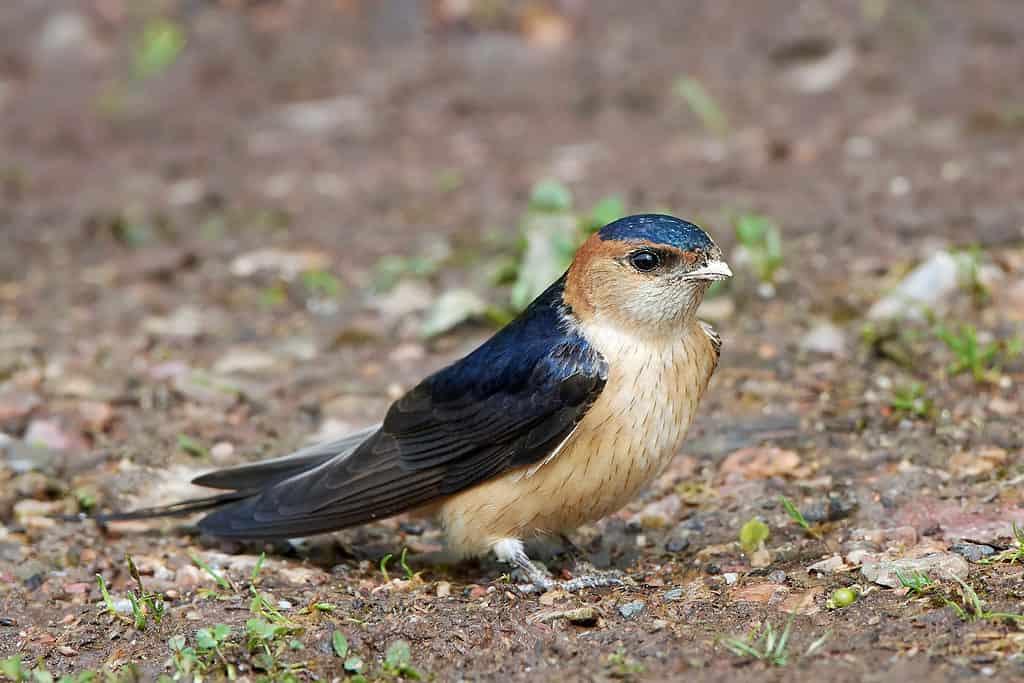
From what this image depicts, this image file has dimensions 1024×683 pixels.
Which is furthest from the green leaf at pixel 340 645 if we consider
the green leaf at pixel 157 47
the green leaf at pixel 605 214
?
the green leaf at pixel 157 47

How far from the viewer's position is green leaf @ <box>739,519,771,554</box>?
4180 millimetres

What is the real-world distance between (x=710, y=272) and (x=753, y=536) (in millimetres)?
865

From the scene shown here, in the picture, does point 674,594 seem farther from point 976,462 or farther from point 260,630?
point 976,462

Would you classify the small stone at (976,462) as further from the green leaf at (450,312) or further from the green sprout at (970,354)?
the green leaf at (450,312)

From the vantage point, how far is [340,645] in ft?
11.4

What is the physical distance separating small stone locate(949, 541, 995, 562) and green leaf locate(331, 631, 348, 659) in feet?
5.50

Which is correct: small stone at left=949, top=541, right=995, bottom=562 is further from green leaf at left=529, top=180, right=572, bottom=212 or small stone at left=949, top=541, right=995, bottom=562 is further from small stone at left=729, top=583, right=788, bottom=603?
green leaf at left=529, top=180, right=572, bottom=212

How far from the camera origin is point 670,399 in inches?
154

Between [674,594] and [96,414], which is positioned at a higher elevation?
Result: [96,414]

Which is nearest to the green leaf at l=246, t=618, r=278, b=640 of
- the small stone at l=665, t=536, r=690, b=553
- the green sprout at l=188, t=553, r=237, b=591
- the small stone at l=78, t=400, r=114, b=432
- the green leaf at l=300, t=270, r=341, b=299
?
the green sprout at l=188, t=553, r=237, b=591

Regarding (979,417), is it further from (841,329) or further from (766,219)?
(766,219)

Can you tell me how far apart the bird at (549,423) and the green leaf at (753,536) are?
38 centimetres

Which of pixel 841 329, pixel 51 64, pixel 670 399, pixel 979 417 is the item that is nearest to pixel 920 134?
pixel 841 329

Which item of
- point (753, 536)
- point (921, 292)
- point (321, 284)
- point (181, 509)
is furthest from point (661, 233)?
point (321, 284)
